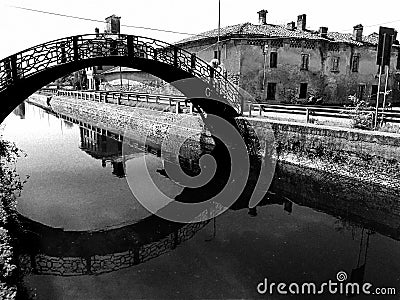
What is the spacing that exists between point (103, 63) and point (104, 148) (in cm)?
891

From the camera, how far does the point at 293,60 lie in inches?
1177

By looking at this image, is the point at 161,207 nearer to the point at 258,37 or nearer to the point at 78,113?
the point at 258,37

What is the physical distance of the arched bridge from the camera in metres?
12.0

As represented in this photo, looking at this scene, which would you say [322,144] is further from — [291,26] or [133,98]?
[291,26]

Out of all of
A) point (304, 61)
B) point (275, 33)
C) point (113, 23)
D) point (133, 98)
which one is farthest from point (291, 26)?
point (113, 23)

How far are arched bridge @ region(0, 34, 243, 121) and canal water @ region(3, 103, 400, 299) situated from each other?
13.2 ft

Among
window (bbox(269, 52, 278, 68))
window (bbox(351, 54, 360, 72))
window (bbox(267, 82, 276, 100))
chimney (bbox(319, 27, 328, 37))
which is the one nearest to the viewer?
window (bbox(269, 52, 278, 68))

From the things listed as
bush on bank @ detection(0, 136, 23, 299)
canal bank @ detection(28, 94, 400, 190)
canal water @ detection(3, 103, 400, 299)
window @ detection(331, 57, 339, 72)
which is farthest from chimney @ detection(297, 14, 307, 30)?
bush on bank @ detection(0, 136, 23, 299)

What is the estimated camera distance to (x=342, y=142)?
45.8 feet

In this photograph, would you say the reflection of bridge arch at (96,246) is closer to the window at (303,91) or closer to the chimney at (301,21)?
the window at (303,91)

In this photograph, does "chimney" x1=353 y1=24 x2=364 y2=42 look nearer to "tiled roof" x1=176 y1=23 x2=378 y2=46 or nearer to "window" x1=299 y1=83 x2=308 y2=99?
"tiled roof" x1=176 y1=23 x2=378 y2=46

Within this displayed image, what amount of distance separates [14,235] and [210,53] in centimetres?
2526

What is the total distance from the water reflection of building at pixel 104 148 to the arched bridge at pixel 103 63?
5045 millimetres

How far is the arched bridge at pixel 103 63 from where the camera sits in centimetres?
1197
